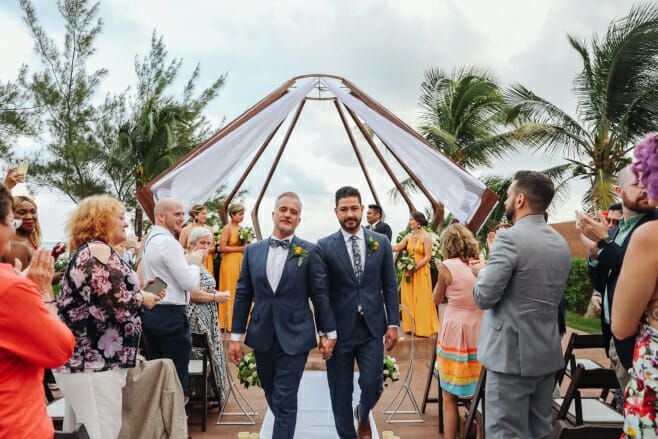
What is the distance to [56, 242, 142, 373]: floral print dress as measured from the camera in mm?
2979

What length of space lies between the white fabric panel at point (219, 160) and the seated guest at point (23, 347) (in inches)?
167

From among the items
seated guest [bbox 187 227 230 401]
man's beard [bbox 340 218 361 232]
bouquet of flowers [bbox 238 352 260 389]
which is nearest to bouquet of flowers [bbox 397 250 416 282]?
seated guest [bbox 187 227 230 401]

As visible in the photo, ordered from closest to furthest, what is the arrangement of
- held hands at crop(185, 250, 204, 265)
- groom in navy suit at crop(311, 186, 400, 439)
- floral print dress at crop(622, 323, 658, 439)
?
floral print dress at crop(622, 323, 658, 439) < groom in navy suit at crop(311, 186, 400, 439) < held hands at crop(185, 250, 204, 265)

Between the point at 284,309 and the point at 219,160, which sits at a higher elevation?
the point at 219,160

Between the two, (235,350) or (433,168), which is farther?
(433,168)

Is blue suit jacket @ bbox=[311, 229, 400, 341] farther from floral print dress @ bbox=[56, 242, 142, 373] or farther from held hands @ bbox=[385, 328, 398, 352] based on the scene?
floral print dress @ bbox=[56, 242, 142, 373]

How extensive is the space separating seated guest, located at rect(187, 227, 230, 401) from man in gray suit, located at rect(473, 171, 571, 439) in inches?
120

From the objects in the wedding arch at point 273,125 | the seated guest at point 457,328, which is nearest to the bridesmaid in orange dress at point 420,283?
the wedding arch at point 273,125

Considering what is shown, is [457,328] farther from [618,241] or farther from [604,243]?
[604,243]

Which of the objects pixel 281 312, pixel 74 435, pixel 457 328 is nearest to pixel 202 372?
pixel 281 312

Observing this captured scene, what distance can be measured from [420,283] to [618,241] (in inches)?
212

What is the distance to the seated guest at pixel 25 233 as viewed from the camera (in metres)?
4.34

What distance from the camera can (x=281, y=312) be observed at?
13.5 feet

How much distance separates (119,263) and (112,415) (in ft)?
3.14
